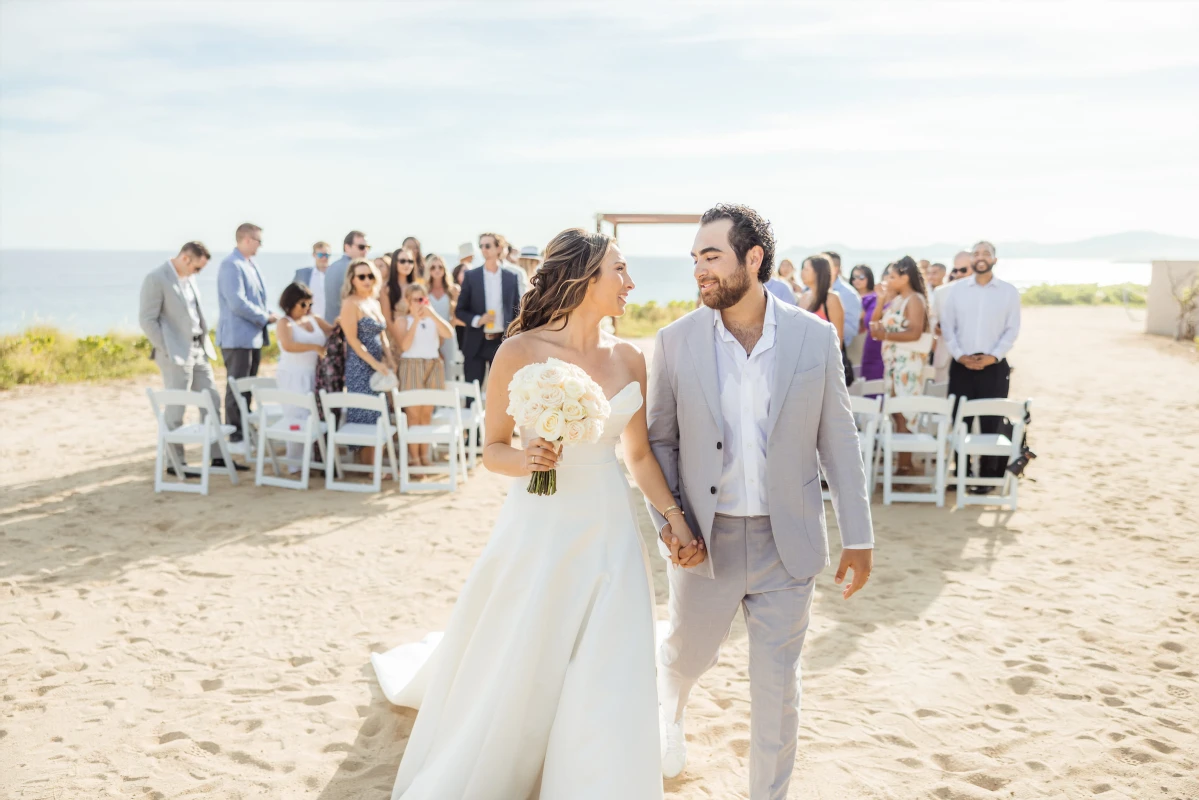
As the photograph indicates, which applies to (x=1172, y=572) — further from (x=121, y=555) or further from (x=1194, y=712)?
(x=121, y=555)

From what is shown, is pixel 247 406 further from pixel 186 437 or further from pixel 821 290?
pixel 821 290

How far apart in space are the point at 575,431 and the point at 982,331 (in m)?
6.49

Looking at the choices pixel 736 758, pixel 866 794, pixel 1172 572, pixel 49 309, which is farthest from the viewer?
pixel 49 309

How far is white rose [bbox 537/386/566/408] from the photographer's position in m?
2.68

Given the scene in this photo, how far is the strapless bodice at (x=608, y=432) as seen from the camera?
10.0 ft

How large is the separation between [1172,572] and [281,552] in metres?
6.59

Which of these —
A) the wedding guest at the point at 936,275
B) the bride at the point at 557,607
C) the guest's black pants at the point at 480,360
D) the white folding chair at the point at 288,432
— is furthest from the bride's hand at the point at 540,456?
the wedding guest at the point at 936,275

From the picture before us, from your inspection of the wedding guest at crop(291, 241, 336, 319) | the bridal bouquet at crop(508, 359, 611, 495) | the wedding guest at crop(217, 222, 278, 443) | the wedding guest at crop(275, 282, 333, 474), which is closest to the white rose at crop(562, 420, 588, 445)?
the bridal bouquet at crop(508, 359, 611, 495)

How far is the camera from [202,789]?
3.45 metres

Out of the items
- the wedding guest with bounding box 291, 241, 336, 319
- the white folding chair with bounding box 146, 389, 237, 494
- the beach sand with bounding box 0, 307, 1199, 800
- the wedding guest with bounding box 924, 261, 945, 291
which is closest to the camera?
the beach sand with bounding box 0, 307, 1199, 800

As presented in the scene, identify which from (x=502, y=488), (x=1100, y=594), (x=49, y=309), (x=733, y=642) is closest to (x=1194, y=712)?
(x=1100, y=594)

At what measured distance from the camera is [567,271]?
122 inches

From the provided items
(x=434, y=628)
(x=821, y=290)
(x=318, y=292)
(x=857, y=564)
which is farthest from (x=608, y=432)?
(x=318, y=292)

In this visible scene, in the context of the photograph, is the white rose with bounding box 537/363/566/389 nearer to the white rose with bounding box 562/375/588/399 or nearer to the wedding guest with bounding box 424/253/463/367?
the white rose with bounding box 562/375/588/399
